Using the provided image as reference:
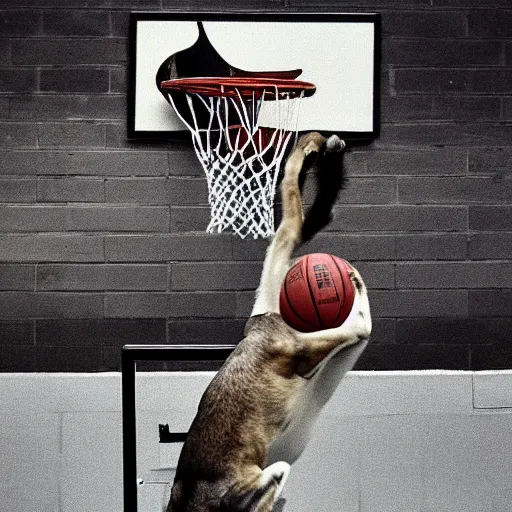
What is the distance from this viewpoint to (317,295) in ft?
9.43

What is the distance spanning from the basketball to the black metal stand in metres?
0.63

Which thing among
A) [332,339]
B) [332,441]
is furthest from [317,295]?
[332,441]

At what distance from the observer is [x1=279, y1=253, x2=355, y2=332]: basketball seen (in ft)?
9.46

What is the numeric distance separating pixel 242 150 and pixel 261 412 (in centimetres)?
222

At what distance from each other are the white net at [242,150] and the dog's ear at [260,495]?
2.22 m

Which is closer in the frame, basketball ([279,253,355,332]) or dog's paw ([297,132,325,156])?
basketball ([279,253,355,332])

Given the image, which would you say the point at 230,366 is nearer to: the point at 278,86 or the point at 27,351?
the point at 278,86

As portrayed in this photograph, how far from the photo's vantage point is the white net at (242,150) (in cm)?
481

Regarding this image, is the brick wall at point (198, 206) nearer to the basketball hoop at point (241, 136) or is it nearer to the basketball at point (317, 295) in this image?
the basketball hoop at point (241, 136)

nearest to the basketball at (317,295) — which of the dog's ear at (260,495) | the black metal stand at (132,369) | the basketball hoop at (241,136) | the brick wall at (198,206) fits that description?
the dog's ear at (260,495)

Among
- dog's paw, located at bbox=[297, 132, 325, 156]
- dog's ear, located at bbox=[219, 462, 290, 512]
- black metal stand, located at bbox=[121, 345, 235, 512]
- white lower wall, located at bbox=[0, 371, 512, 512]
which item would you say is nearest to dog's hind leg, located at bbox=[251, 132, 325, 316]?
dog's paw, located at bbox=[297, 132, 325, 156]

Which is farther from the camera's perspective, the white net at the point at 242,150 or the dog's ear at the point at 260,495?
the white net at the point at 242,150

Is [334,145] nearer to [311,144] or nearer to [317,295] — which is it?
[311,144]

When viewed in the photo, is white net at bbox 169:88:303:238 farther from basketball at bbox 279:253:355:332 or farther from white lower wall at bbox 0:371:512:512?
basketball at bbox 279:253:355:332
